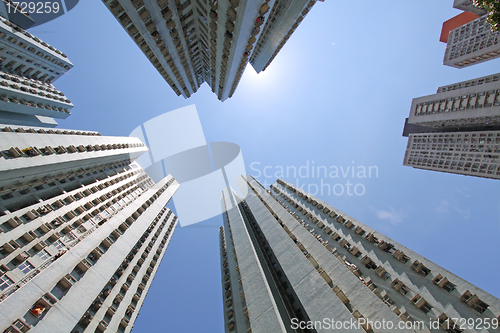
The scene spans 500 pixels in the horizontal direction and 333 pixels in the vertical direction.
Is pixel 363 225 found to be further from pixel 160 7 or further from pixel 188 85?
pixel 188 85

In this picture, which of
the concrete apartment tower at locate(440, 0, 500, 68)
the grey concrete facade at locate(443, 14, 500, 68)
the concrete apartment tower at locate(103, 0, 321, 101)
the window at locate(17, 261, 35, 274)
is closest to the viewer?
the window at locate(17, 261, 35, 274)

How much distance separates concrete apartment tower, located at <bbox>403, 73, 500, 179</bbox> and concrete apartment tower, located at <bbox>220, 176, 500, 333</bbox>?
168 feet

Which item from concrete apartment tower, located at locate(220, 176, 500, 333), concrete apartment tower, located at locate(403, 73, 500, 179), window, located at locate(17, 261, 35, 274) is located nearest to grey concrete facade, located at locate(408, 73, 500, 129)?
concrete apartment tower, located at locate(403, 73, 500, 179)

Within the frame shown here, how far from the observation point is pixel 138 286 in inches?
1417

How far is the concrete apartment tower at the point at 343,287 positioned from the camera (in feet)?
58.3

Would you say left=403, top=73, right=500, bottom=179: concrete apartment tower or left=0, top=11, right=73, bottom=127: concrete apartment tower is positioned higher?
left=0, top=11, right=73, bottom=127: concrete apartment tower

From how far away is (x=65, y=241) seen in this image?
2830cm

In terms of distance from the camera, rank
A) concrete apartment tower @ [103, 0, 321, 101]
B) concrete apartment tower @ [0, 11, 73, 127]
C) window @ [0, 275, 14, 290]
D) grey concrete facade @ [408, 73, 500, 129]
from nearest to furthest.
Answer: window @ [0, 275, 14, 290] → concrete apartment tower @ [103, 0, 321, 101] → concrete apartment tower @ [0, 11, 73, 127] → grey concrete facade @ [408, 73, 500, 129]

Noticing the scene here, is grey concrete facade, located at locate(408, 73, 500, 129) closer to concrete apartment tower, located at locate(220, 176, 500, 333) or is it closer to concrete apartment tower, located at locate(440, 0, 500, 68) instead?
concrete apartment tower, located at locate(440, 0, 500, 68)

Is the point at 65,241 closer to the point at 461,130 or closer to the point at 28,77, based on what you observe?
the point at 28,77

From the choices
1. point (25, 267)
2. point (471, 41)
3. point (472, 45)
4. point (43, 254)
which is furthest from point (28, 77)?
point (471, 41)

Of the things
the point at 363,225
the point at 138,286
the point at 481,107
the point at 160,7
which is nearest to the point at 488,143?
the point at 481,107

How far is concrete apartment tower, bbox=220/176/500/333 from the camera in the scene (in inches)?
699

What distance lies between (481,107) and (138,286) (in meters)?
A: 85.4
